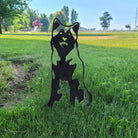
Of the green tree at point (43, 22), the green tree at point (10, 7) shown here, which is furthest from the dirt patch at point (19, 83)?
the green tree at point (43, 22)

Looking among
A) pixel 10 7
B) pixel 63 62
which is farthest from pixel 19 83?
pixel 10 7

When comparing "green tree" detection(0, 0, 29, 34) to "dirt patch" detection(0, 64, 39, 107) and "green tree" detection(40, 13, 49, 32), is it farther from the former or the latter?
"green tree" detection(40, 13, 49, 32)

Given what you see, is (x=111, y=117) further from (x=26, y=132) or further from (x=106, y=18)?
(x=106, y=18)

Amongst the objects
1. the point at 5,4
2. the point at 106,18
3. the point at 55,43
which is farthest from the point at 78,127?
the point at 106,18

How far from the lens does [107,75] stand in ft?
8.81

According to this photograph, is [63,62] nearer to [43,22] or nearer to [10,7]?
[10,7]

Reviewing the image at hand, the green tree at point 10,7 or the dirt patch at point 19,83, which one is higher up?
the green tree at point 10,7

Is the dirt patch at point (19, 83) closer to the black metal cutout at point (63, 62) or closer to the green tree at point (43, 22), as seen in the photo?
the black metal cutout at point (63, 62)

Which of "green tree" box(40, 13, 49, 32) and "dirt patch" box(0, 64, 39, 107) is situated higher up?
"green tree" box(40, 13, 49, 32)

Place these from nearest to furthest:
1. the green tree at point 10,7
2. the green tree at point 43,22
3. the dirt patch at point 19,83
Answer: the dirt patch at point 19,83, the green tree at point 10,7, the green tree at point 43,22

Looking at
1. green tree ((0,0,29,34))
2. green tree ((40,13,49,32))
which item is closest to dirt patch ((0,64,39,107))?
green tree ((0,0,29,34))

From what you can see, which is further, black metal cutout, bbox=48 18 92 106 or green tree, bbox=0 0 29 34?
green tree, bbox=0 0 29 34

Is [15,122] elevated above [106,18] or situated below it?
below

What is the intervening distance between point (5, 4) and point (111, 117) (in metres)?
19.6
